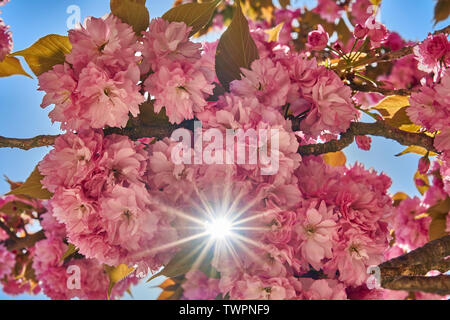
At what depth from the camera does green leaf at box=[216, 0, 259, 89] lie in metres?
0.57

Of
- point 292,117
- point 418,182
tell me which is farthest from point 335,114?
point 418,182

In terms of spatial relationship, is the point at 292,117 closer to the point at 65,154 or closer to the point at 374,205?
the point at 374,205

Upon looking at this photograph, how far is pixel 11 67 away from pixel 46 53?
248 millimetres

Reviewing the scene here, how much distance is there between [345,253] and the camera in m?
0.51

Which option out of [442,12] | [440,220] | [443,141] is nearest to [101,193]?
[443,141]

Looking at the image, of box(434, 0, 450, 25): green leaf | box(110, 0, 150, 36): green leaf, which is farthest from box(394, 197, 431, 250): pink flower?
box(110, 0, 150, 36): green leaf

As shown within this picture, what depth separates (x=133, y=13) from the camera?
1.72ft

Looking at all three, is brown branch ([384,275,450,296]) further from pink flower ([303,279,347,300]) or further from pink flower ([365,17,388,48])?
pink flower ([365,17,388,48])

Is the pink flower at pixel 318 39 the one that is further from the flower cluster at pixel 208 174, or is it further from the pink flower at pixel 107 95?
the pink flower at pixel 107 95

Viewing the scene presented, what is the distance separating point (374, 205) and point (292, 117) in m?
0.18

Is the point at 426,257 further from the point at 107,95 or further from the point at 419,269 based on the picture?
the point at 107,95

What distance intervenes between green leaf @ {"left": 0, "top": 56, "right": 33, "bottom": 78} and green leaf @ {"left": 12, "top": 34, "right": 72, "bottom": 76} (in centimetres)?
22
